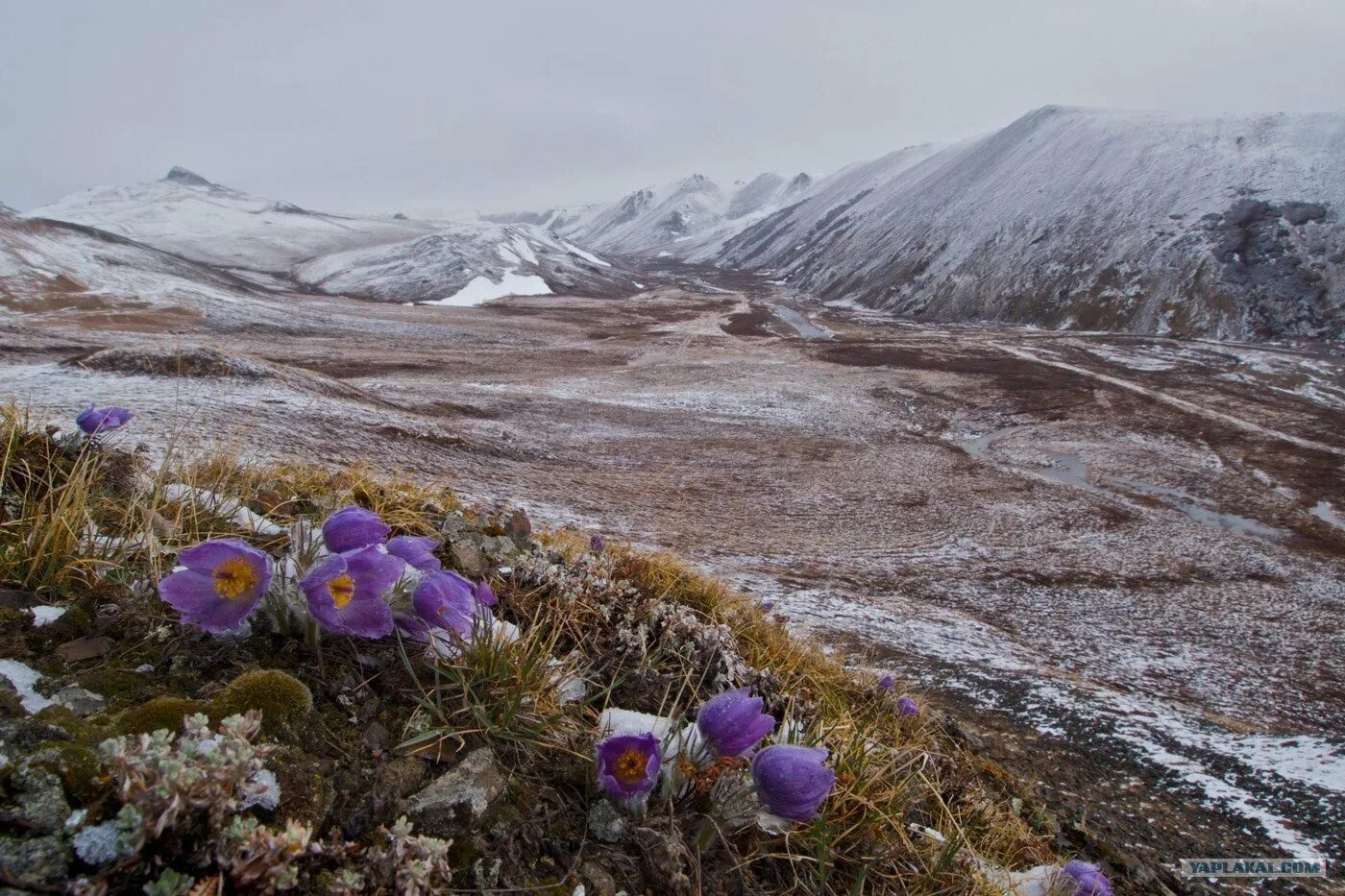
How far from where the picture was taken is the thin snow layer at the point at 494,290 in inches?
2324

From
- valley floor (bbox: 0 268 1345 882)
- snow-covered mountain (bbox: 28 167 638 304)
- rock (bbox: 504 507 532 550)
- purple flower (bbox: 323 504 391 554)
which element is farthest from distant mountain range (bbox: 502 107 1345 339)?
purple flower (bbox: 323 504 391 554)

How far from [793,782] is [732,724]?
10.3 inches

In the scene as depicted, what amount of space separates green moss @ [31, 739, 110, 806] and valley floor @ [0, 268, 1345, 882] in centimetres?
565

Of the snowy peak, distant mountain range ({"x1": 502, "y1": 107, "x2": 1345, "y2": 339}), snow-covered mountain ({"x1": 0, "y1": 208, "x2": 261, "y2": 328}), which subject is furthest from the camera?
the snowy peak

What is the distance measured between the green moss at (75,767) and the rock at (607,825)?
1295mm

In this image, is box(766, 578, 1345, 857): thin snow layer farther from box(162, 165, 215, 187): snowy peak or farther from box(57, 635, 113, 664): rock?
box(162, 165, 215, 187): snowy peak

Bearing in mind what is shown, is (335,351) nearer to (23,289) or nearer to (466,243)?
(23,289)

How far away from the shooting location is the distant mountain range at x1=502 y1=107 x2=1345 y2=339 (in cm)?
5312

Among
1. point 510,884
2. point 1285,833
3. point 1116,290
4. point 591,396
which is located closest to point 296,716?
point 510,884

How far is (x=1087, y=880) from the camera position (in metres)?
2.75

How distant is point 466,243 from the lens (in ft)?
245

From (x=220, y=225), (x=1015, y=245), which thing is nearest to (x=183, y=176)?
(x=220, y=225)

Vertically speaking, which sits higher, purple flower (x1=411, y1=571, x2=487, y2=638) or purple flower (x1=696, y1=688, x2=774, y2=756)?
purple flower (x1=411, y1=571, x2=487, y2=638)

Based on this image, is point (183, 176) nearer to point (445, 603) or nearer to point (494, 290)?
point (494, 290)
